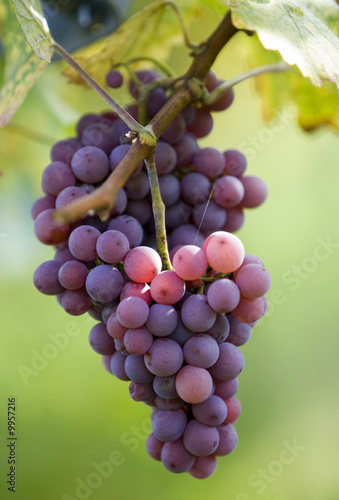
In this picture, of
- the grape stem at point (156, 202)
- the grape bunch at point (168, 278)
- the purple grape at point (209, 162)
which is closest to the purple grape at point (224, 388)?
the grape bunch at point (168, 278)

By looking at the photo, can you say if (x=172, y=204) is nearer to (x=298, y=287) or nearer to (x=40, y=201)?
(x=40, y=201)

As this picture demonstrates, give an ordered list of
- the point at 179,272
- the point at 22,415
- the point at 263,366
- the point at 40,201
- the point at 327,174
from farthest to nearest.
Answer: the point at 327,174, the point at 263,366, the point at 22,415, the point at 40,201, the point at 179,272

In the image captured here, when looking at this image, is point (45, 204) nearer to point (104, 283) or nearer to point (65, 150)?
point (65, 150)

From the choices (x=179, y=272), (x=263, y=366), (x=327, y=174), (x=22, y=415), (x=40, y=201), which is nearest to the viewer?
(x=179, y=272)

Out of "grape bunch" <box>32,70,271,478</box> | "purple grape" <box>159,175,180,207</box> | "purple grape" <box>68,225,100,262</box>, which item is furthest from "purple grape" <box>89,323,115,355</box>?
"purple grape" <box>159,175,180,207</box>

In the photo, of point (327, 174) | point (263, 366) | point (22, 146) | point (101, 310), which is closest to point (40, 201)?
point (101, 310)
